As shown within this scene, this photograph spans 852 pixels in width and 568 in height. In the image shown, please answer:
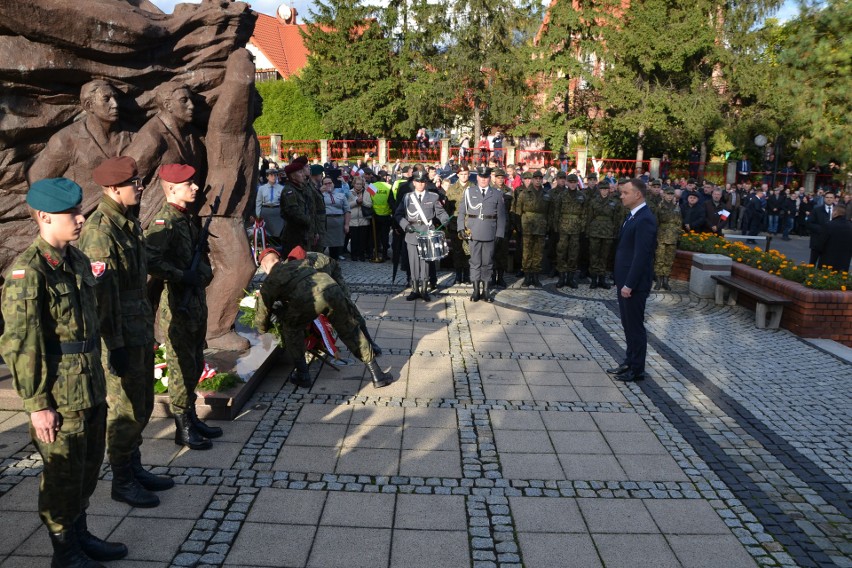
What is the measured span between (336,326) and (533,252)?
20.3 feet

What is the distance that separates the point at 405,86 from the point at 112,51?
85.8 feet

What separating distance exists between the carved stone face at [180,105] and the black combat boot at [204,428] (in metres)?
2.84

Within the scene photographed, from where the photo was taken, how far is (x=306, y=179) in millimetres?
8664

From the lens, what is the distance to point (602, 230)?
11.6m

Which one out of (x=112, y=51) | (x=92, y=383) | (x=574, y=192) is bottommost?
A: (x=92, y=383)

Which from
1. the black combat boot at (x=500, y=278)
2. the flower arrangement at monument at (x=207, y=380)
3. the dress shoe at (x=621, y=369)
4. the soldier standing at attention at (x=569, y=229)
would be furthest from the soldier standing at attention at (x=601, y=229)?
the flower arrangement at monument at (x=207, y=380)

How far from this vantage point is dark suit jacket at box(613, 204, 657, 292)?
6648mm

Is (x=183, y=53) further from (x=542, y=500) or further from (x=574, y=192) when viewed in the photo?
(x=574, y=192)

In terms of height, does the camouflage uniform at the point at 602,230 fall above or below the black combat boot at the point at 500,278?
above

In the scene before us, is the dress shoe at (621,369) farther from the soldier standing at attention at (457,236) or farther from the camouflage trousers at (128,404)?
the soldier standing at attention at (457,236)

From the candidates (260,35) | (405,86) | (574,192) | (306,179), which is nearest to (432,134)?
(405,86)

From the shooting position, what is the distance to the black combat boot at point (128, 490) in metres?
4.19

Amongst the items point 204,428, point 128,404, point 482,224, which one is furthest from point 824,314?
point 128,404

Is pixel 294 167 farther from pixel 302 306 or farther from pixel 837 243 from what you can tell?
pixel 837 243
